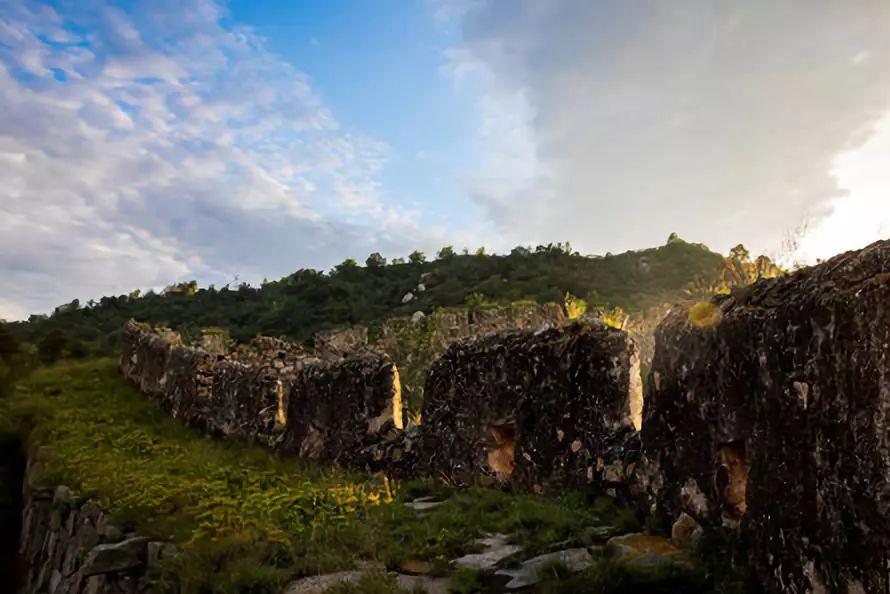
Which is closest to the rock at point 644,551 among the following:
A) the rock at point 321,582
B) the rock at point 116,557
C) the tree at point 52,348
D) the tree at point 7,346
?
the rock at point 321,582

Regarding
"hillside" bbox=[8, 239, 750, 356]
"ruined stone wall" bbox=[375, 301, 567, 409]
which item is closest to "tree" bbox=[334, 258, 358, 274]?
"hillside" bbox=[8, 239, 750, 356]

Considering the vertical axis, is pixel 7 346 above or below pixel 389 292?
below

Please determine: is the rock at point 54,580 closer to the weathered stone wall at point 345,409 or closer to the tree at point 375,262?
the weathered stone wall at point 345,409

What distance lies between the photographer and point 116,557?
5582 millimetres

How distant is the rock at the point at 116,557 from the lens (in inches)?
217

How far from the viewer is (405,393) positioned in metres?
16.9

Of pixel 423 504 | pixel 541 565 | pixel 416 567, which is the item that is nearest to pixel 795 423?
pixel 541 565

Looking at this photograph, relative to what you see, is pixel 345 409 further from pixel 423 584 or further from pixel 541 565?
pixel 541 565

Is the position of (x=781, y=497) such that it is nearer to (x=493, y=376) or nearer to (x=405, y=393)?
(x=493, y=376)

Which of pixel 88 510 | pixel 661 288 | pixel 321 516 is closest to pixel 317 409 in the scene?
pixel 88 510

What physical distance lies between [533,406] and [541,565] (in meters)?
2.35

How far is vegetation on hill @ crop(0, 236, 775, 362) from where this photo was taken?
3519 cm

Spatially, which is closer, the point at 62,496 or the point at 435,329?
the point at 62,496

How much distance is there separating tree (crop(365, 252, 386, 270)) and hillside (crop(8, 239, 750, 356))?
37cm
